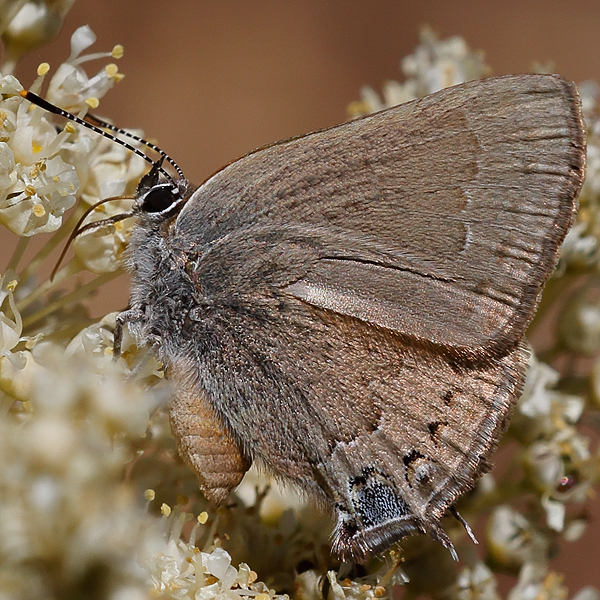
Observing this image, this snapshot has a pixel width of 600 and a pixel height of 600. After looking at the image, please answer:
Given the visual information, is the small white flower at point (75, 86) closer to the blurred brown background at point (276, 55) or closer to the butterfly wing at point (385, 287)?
the butterfly wing at point (385, 287)

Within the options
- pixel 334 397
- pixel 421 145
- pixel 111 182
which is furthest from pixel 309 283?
pixel 111 182

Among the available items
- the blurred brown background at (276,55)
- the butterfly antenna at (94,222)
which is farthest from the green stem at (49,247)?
the blurred brown background at (276,55)

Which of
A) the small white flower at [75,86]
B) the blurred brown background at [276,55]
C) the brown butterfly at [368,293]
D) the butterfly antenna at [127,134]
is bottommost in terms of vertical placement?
the brown butterfly at [368,293]

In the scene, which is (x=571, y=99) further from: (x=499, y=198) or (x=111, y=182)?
(x=111, y=182)

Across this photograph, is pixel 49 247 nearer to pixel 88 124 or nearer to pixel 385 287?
pixel 88 124

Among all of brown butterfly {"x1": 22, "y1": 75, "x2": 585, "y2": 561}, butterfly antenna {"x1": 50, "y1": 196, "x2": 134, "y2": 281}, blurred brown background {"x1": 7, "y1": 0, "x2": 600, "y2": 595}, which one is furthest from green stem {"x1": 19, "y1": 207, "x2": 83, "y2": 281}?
blurred brown background {"x1": 7, "y1": 0, "x2": 600, "y2": 595}

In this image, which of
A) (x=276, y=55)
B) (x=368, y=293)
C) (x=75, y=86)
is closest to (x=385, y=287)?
(x=368, y=293)
